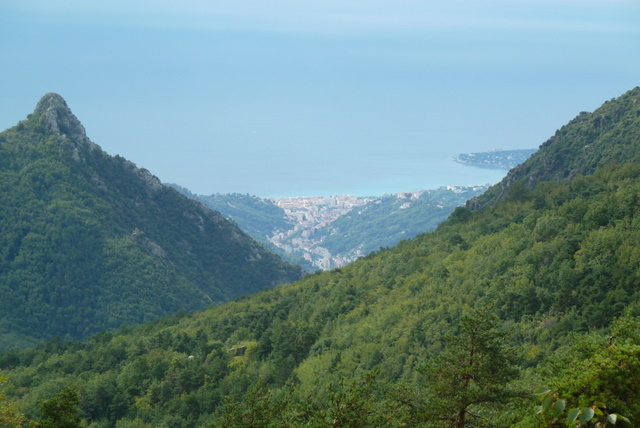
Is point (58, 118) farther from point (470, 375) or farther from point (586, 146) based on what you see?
point (470, 375)

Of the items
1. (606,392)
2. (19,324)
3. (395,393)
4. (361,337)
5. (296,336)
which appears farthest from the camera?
(19,324)

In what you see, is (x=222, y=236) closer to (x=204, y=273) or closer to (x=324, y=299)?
(x=204, y=273)

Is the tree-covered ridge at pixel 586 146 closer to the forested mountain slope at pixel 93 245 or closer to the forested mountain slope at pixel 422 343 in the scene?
the forested mountain slope at pixel 422 343

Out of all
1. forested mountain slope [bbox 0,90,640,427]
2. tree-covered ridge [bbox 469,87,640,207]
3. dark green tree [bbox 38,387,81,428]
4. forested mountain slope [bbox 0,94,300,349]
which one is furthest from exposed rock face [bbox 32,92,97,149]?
dark green tree [bbox 38,387,81,428]

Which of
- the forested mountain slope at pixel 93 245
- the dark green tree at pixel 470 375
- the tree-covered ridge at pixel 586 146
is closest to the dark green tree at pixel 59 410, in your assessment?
the dark green tree at pixel 470 375

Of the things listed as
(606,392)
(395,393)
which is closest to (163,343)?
(395,393)

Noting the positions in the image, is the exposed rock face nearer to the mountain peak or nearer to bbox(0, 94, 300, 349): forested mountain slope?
the mountain peak

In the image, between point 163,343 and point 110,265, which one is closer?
point 163,343
